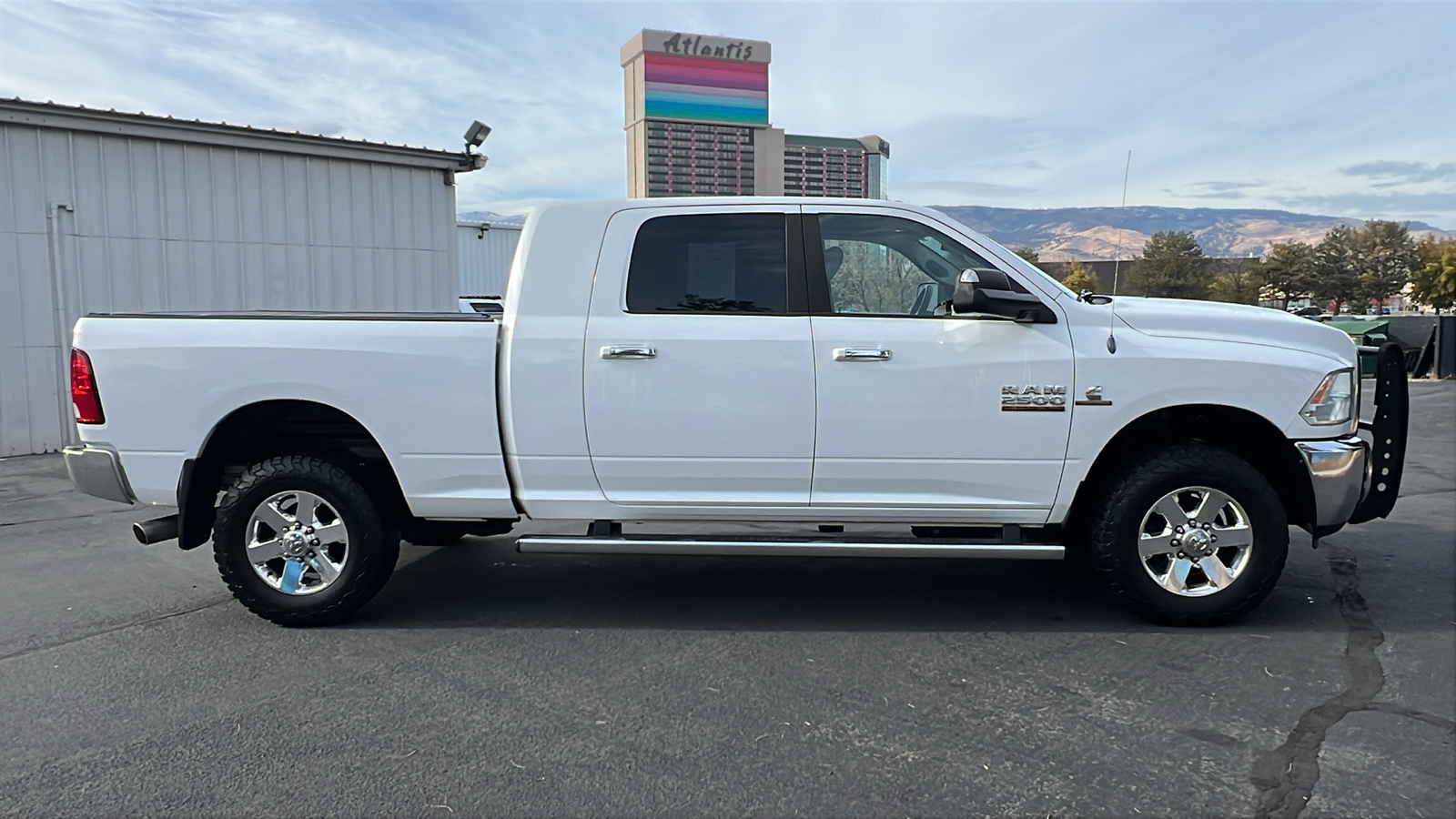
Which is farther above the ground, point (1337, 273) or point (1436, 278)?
point (1337, 273)

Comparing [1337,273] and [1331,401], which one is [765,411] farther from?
[1337,273]

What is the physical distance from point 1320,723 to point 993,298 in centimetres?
207

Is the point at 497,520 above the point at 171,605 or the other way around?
above

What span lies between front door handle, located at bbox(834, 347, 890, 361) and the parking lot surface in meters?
1.30

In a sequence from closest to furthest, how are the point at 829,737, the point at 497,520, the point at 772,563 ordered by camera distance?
the point at 829,737, the point at 497,520, the point at 772,563

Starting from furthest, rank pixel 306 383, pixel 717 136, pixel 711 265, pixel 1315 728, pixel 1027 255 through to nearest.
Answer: pixel 1027 255 < pixel 717 136 < pixel 711 265 < pixel 306 383 < pixel 1315 728

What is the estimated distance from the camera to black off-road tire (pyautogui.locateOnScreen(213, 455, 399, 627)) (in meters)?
4.84

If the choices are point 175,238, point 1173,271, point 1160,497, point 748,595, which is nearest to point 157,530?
point 748,595

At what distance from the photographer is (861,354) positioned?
4.64m

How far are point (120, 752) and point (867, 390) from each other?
326 cm

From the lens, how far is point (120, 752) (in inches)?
139

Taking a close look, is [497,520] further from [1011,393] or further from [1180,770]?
[1180,770]

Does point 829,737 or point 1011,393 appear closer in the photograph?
point 829,737

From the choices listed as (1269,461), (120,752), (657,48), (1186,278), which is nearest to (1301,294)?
(1186,278)
